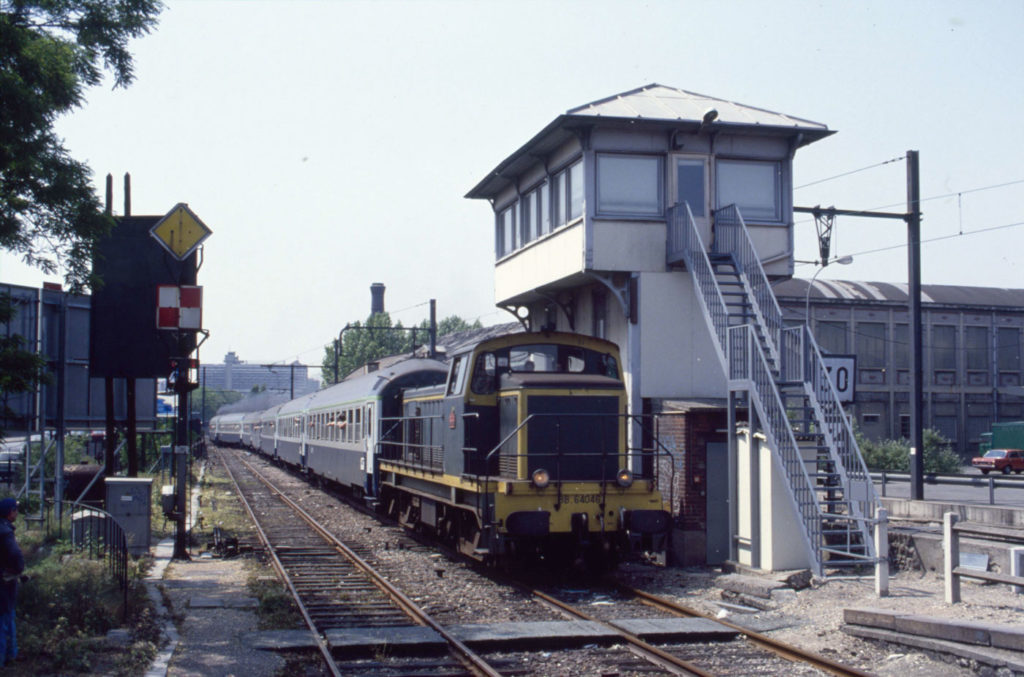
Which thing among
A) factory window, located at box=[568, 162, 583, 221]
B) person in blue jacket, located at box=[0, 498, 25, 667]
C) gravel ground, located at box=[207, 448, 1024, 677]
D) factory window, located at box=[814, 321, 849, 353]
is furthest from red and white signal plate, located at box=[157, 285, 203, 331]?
factory window, located at box=[814, 321, 849, 353]

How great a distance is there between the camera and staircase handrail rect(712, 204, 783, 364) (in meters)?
15.4

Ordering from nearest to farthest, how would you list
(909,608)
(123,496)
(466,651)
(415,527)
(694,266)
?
1. (466,651)
2. (909,608)
3. (123,496)
4. (694,266)
5. (415,527)

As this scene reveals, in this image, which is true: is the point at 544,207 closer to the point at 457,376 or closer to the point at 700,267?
the point at 700,267

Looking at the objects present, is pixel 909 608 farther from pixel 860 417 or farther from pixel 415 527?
pixel 860 417

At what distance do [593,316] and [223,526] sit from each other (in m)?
8.89

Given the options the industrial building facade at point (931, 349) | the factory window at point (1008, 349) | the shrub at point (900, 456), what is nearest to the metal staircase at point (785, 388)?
the shrub at point (900, 456)

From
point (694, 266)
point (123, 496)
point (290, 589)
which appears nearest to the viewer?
point (290, 589)

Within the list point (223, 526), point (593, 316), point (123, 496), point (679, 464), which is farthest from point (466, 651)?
point (223, 526)

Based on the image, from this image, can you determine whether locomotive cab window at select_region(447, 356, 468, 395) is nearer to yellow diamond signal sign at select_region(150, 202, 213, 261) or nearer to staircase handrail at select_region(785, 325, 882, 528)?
yellow diamond signal sign at select_region(150, 202, 213, 261)

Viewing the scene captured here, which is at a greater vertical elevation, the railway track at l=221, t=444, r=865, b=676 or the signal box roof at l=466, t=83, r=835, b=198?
the signal box roof at l=466, t=83, r=835, b=198

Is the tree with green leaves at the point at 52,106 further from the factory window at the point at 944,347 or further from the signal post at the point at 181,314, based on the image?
the factory window at the point at 944,347

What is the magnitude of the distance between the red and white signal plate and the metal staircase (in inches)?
316

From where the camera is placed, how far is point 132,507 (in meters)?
15.6

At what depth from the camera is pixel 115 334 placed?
18250mm
